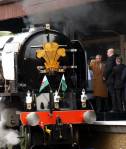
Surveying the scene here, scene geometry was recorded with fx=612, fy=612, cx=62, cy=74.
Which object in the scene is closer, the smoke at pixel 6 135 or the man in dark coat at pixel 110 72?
the smoke at pixel 6 135

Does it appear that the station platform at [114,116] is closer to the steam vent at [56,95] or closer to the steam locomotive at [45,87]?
the steam vent at [56,95]

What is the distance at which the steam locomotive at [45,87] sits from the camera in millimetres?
11180

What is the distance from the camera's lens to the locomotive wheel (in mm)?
11195

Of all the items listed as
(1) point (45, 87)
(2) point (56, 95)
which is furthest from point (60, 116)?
(1) point (45, 87)

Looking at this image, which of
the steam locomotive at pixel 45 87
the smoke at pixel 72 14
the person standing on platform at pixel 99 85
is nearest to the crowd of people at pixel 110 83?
the person standing on platform at pixel 99 85

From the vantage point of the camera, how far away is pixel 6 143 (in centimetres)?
1164

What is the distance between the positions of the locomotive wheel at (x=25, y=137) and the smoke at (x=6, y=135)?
240mm

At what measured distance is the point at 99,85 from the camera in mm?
12445

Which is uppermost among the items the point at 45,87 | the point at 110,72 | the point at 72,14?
the point at 72,14

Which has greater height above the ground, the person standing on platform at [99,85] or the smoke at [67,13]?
the smoke at [67,13]

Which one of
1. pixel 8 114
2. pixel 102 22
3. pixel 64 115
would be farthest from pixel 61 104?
pixel 102 22

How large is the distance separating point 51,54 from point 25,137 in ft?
5.42

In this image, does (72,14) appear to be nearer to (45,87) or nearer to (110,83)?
(110,83)

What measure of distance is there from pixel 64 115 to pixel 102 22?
4785 millimetres
